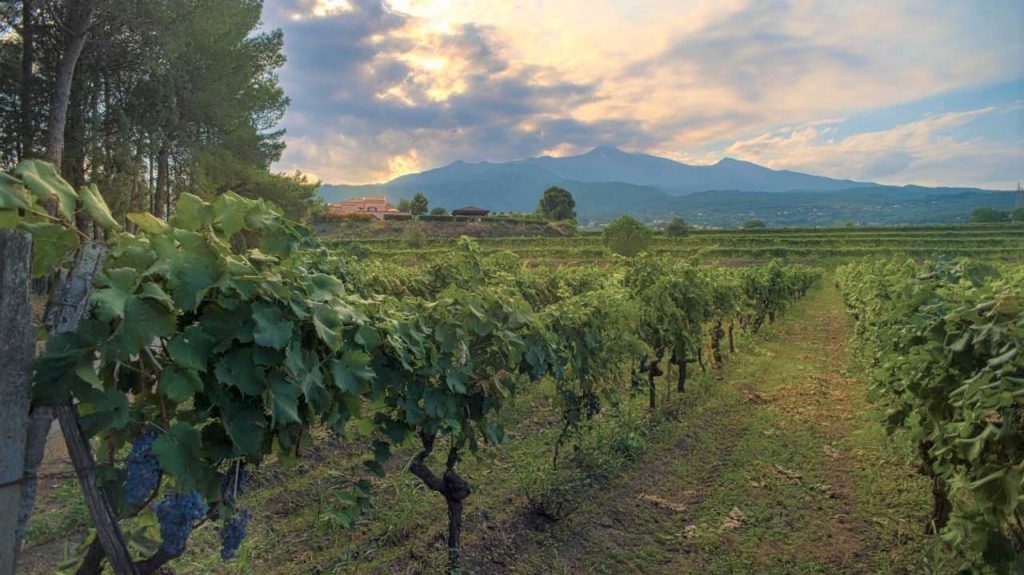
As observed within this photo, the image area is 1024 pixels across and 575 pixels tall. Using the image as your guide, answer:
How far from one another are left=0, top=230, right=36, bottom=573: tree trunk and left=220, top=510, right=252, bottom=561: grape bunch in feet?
1.98

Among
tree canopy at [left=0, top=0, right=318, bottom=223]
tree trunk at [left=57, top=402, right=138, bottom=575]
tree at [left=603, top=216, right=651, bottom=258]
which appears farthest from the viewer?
tree at [left=603, top=216, right=651, bottom=258]

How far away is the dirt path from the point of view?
3.72m

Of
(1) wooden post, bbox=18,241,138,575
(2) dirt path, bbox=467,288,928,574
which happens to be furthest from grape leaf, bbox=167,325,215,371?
(2) dirt path, bbox=467,288,928,574

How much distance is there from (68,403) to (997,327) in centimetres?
331

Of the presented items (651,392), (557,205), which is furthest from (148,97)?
(557,205)

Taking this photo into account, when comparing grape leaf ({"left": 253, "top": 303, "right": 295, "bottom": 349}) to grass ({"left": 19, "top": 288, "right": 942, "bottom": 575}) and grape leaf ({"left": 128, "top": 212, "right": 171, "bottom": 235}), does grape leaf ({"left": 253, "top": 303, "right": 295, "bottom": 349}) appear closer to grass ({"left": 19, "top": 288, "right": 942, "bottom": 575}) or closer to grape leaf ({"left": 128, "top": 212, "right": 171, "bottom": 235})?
grape leaf ({"left": 128, "top": 212, "right": 171, "bottom": 235})

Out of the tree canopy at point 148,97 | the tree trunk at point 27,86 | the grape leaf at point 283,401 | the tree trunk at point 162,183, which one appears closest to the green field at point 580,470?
the grape leaf at point 283,401

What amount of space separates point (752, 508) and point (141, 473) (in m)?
4.39

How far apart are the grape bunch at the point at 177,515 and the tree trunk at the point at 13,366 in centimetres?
36

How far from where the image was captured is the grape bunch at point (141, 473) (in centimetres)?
159

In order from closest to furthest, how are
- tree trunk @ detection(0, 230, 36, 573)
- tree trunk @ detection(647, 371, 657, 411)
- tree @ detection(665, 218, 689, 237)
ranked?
tree trunk @ detection(0, 230, 36, 573) < tree trunk @ detection(647, 371, 657, 411) < tree @ detection(665, 218, 689, 237)

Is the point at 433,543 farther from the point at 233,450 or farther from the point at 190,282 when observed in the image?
the point at 190,282

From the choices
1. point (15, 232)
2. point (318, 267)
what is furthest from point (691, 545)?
point (15, 232)

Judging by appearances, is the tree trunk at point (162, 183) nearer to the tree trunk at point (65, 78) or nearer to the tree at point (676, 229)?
the tree trunk at point (65, 78)
